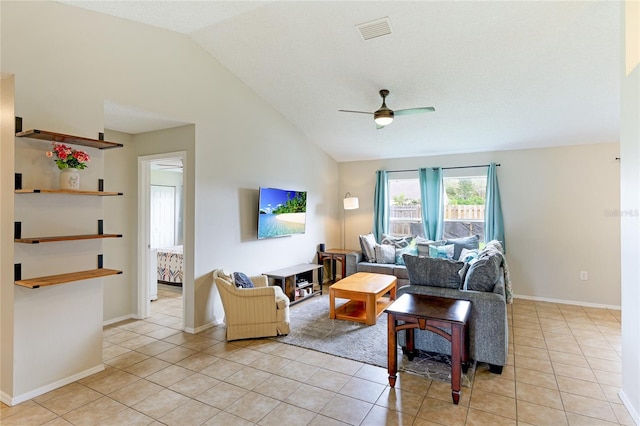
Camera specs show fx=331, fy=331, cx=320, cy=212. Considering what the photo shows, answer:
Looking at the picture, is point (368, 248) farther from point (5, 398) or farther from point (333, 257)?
point (5, 398)

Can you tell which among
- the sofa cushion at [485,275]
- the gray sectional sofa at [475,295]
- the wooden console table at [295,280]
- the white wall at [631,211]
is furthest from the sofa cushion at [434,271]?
the wooden console table at [295,280]

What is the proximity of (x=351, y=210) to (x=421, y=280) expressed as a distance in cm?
398

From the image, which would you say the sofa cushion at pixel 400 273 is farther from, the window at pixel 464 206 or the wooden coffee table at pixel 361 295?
the window at pixel 464 206

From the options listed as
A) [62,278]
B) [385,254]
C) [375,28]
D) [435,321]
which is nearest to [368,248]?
[385,254]

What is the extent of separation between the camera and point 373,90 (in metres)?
4.28

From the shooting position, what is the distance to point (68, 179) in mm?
2715

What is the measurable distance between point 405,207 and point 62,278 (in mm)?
5602

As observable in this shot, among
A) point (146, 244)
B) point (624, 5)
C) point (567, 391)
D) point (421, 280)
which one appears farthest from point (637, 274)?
point (146, 244)

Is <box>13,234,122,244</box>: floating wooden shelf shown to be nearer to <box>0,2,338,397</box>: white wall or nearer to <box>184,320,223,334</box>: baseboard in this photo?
<box>0,2,338,397</box>: white wall

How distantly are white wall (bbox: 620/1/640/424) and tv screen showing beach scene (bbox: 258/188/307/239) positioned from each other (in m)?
3.87

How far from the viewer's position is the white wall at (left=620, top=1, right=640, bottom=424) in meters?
2.33

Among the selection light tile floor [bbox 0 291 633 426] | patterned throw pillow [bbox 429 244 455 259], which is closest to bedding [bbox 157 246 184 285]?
light tile floor [bbox 0 291 633 426]

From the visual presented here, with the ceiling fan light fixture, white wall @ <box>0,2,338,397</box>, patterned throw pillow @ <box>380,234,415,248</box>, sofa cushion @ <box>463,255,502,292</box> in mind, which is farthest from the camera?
patterned throw pillow @ <box>380,234,415,248</box>

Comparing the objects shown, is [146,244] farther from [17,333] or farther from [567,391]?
[567,391]
